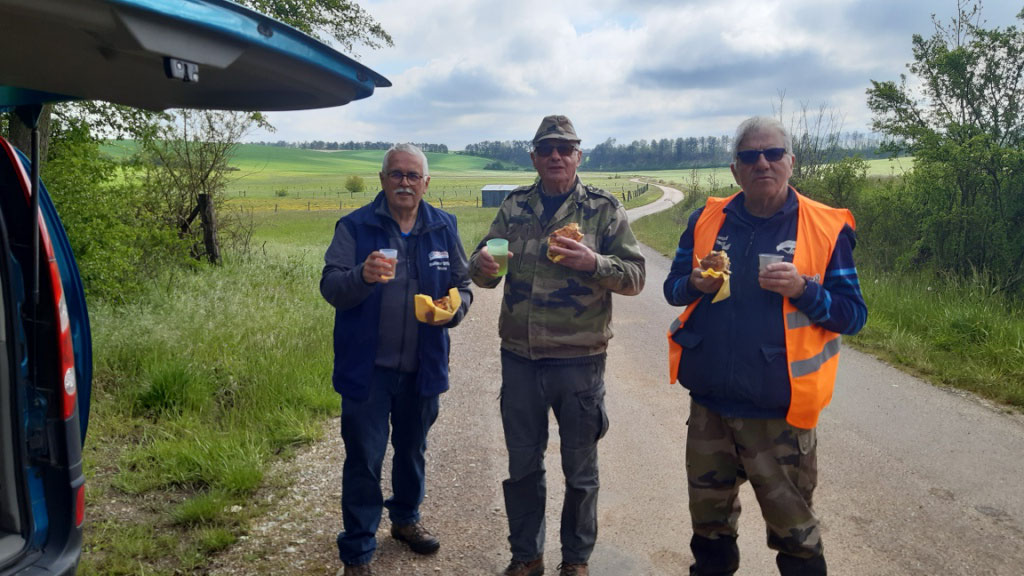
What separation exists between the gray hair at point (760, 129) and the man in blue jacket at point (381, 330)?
1439 mm

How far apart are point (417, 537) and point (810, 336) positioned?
7.02ft

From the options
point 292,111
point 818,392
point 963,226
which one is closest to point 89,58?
point 292,111

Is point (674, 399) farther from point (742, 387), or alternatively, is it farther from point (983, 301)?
point (983, 301)

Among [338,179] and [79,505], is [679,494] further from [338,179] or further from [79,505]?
[338,179]

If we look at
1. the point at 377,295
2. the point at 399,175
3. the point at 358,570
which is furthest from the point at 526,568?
the point at 399,175

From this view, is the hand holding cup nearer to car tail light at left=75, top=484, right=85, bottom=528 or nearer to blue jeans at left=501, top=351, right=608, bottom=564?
blue jeans at left=501, top=351, right=608, bottom=564

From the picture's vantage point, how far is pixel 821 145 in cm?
1521

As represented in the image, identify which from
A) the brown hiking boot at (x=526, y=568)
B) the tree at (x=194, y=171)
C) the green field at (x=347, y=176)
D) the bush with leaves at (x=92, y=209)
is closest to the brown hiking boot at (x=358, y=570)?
the brown hiking boot at (x=526, y=568)

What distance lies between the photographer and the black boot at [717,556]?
2.98 m

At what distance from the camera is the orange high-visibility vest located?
263 cm

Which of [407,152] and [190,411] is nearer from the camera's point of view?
[407,152]

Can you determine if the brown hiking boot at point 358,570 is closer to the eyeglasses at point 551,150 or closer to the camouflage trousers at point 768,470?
the camouflage trousers at point 768,470

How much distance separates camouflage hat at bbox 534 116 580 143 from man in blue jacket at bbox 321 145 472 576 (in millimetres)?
588

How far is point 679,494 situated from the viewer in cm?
426
